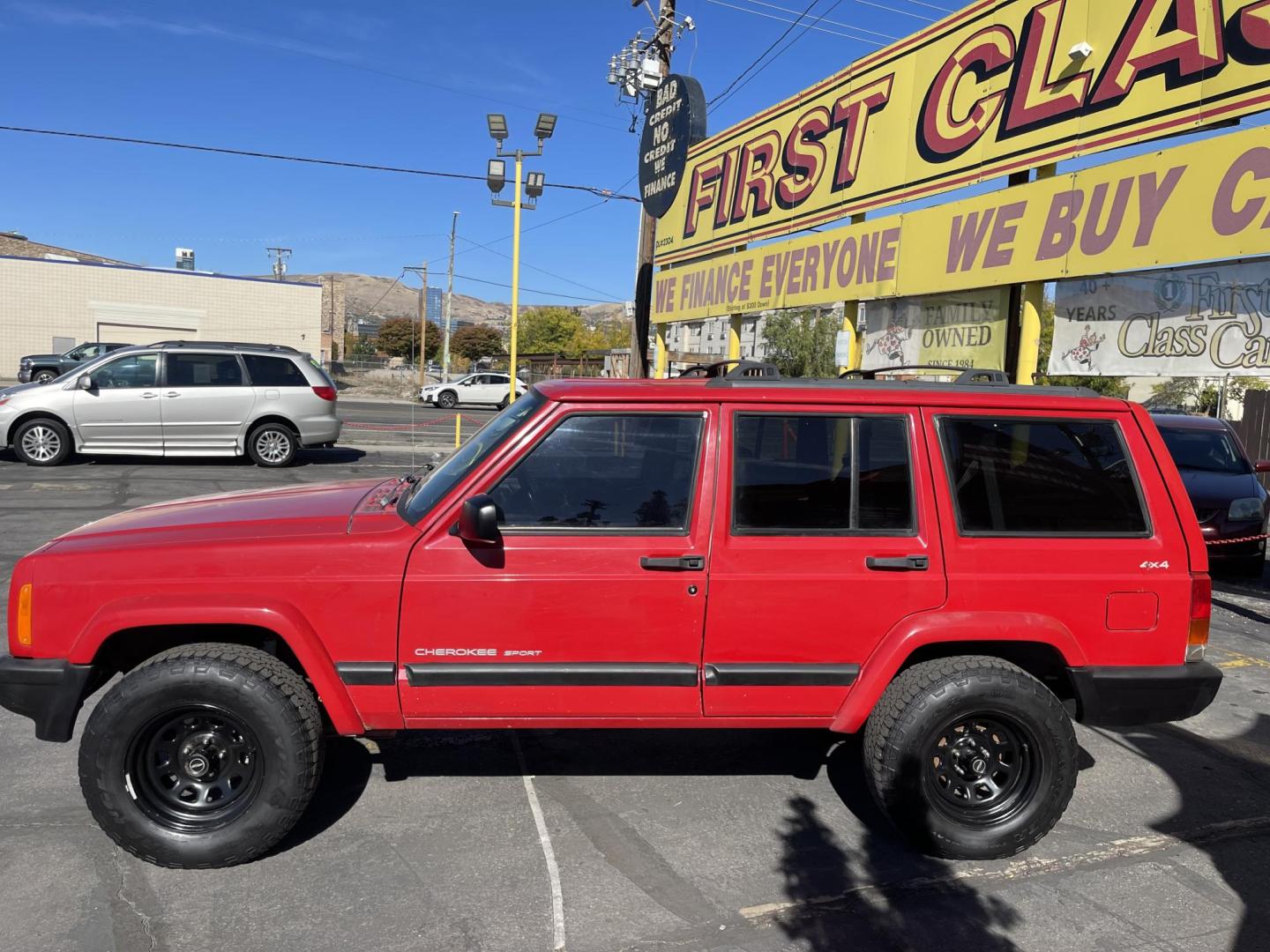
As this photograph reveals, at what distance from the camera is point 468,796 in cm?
383

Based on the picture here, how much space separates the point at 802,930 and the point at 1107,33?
7.06 m

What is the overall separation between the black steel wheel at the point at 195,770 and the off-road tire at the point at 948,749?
230cm

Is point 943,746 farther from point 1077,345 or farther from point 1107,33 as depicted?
point 1107,33

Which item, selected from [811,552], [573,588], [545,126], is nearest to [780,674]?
[811,552]

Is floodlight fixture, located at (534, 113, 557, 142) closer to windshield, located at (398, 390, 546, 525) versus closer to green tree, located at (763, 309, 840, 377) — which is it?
windshield, located at (398, 390, 546, 525)

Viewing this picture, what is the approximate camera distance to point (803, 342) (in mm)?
41875

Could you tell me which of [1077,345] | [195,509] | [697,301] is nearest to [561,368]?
[697,301]

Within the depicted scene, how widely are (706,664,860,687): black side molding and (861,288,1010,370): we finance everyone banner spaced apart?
16.8 ft

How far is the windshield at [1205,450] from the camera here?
360 inches

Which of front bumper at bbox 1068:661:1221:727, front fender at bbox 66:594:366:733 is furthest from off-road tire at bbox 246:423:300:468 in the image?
front bumper at bbox 1068:661:1221:727

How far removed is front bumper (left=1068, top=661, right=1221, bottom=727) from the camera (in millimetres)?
3484

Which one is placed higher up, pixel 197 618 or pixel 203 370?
pixel 203 370

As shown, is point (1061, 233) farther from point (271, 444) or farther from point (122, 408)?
point (122, 408)

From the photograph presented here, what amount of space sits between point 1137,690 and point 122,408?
13.4 metres
